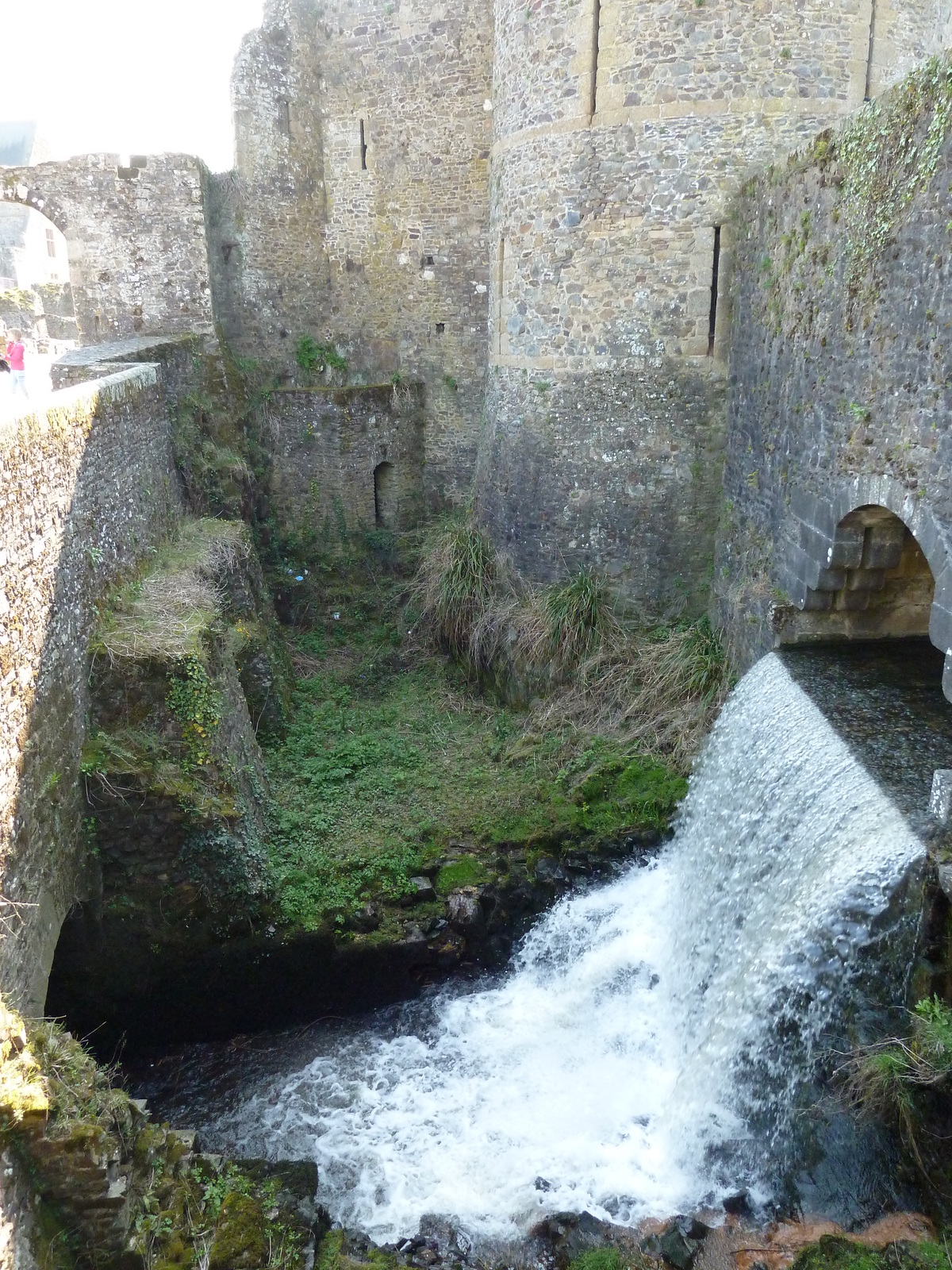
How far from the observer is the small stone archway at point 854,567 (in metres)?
5.87

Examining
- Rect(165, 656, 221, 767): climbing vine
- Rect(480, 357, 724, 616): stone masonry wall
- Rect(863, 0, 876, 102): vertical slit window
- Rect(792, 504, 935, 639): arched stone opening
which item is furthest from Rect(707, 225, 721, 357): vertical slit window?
Rect(165, 656, 221, 767): climbing vine

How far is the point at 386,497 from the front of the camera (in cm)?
1239

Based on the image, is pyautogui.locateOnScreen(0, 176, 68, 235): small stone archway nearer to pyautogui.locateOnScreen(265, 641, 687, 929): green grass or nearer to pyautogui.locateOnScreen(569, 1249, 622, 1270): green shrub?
pyautogui.locateOnScreen(265, 641, 687, 929): green grass

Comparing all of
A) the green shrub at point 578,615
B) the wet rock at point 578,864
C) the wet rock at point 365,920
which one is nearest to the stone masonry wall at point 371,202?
the green shrub at point 578,615

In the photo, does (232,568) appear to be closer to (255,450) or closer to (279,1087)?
(255,450)

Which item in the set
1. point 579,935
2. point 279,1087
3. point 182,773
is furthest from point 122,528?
point 579,935

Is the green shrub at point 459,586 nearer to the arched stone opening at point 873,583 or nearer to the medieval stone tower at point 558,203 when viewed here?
the medieval stone tower at point 558,203

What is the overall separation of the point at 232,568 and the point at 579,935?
4784 millimetres

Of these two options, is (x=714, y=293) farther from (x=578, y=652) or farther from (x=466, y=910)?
(x=466, y=910)

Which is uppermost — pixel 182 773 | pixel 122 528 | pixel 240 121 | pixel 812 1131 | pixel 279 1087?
pixel 240 121

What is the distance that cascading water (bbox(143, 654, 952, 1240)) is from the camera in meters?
4.54

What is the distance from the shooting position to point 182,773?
Result: 6.30m

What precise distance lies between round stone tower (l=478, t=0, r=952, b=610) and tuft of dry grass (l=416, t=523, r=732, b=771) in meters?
0.40

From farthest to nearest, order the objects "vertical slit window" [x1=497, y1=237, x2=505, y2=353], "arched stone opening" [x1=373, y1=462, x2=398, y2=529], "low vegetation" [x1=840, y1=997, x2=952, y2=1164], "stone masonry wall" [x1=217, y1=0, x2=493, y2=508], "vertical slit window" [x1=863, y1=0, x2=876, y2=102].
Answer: "arched stone opening" [x1=373, y1=462, x2=398, y2=529] → "stone masonry wall" [x1=217, y1=0, x2=493, y2=508] → "vertical slit window" [x1=497, y1=237, x2=505, y2=353] → "vertical slit window" [x1=863, y1=0, x2=876, y2=102] → "low vegetation" [x1=840, y1=997, x2=952, y2=1164]
